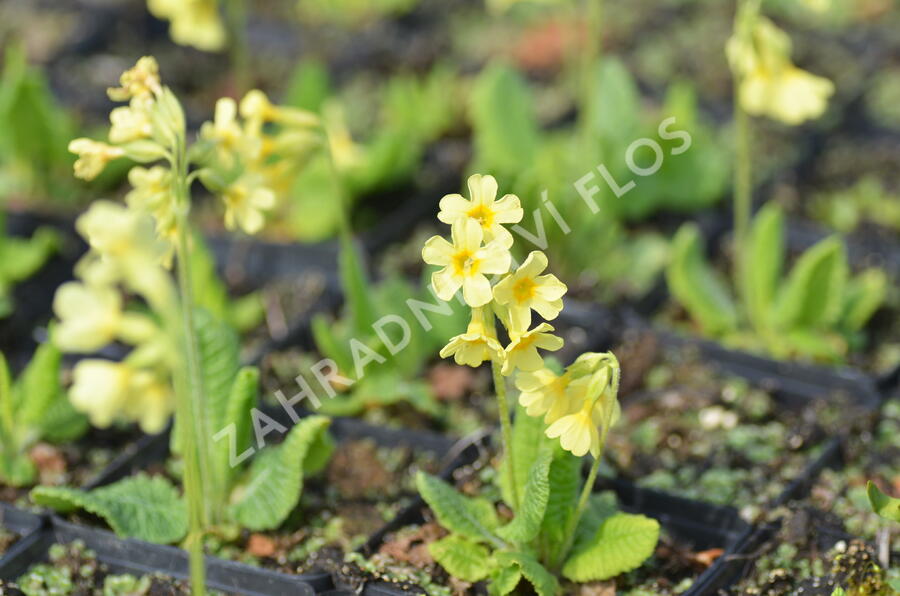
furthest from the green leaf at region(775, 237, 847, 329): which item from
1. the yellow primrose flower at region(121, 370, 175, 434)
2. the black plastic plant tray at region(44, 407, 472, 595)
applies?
the yellow primrose flower at region(121, 370, 175, 434)

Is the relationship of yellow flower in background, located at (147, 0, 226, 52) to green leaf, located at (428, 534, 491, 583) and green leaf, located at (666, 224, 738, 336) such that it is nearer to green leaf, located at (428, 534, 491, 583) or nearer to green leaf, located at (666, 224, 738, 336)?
green leaf, located at (666, 224, 738, 336)

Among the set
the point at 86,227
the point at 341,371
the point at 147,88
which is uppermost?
the point at 147,88

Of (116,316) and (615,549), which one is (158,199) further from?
(615,549)

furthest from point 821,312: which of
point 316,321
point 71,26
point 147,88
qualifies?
point 71,26

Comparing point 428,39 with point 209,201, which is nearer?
point 209,201

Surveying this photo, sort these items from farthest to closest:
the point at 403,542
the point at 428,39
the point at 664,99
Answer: the point at 428,39, the point at 664,99, the point at 403,542

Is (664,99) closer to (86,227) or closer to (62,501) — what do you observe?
(62,501)
